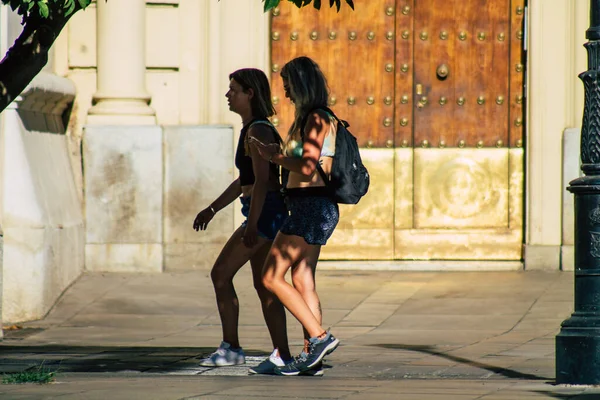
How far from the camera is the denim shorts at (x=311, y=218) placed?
7.54 metres

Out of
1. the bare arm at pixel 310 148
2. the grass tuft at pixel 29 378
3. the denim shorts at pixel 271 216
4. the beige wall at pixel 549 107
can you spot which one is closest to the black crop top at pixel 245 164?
the denim shorts at pixel 271 216

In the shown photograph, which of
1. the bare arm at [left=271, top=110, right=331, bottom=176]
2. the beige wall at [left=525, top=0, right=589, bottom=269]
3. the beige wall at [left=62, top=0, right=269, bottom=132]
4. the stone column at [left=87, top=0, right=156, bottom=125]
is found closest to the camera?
the bare arm at [left=271, top=110, right=331, bottom=176]

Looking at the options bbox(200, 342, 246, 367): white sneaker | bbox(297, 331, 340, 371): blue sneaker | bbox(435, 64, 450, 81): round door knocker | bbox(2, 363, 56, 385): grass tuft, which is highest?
bbox(435, 64, 450, 81): round door knocker

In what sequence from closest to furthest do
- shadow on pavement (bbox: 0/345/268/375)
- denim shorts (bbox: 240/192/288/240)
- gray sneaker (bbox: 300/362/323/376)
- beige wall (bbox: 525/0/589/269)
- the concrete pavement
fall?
the concrete pavement < gray sneaker (bbox: 300/362/323/376) < denim shorts (bbox: 240/192/288/240) < shadow on pavement (bbox: 0/345/268/375) < beige wall (bbox: 525/0/589/269)

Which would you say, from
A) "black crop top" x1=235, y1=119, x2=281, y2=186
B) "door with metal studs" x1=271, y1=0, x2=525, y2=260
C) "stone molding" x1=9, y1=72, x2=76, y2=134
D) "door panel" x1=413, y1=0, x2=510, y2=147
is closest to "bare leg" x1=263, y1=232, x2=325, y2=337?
"black crop top" x1=235, y1=119, x2=281, y2=186

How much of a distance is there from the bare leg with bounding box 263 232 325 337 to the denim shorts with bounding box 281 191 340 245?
5cm

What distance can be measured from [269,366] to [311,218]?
0.98 m

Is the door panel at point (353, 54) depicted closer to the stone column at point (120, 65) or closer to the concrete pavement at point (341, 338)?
the stone column at point (120, 65)

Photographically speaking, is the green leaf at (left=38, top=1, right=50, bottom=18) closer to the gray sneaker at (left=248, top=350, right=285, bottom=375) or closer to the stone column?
the gray sneaker at (left=248, top=350, right=285, bottom=375)

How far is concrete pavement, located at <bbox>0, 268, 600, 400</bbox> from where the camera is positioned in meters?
6.91

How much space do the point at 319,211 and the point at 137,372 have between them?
154 centimetres

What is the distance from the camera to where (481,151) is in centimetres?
1349

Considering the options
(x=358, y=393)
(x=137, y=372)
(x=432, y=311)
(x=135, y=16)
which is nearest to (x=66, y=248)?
(x=135, y=16)

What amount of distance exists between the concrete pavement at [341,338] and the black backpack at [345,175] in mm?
1062
